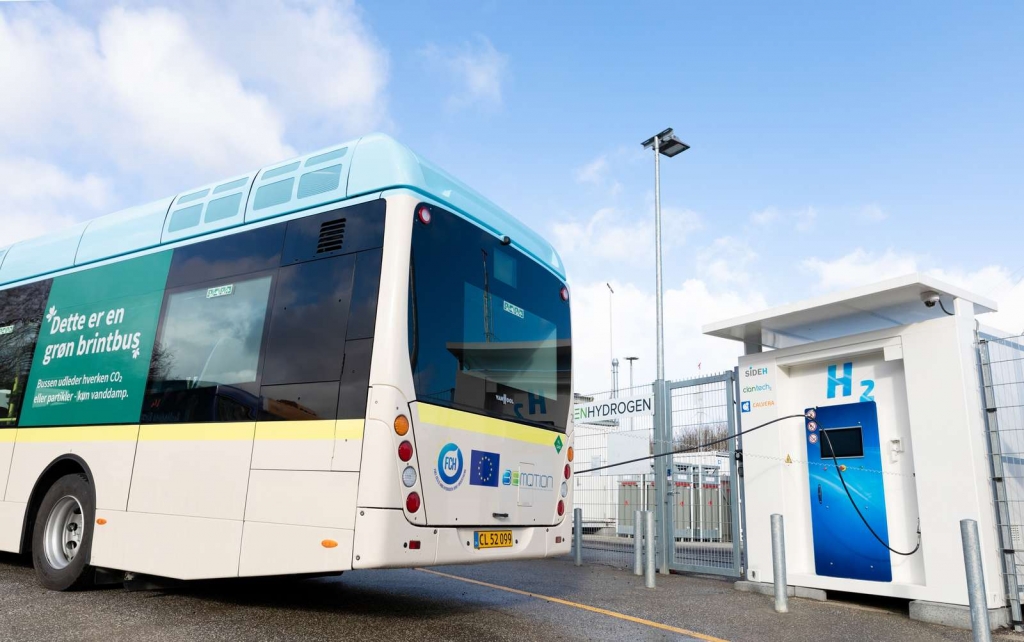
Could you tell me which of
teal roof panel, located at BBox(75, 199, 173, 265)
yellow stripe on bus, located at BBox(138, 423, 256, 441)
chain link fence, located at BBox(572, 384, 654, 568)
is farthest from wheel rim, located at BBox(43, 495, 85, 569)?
A: chain link fence, located at BBox(572, 384, 654, 568)

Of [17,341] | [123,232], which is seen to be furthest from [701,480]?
[17,341]

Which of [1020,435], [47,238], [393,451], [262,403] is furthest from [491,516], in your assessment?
[47,238]

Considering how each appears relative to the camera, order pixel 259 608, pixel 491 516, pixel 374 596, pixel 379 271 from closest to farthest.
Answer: pixel 379 271 → pixel 491 516 → pixel 259 608 → pixel 374 596

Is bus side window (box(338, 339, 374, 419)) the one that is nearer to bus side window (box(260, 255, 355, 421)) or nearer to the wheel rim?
bus side window (box(260, 255, 355, 421))

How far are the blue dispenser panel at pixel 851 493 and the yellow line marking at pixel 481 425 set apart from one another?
11.3 feet

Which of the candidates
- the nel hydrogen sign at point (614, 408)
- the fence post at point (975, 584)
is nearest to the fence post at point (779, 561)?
the fence post at point (975, 584)

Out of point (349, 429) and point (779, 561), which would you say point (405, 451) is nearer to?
point (349, 429)

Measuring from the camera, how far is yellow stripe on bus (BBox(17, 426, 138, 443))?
648 cm

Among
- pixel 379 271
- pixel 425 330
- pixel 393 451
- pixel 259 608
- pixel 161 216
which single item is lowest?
pixel 259 608

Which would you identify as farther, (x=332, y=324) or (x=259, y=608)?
(x=259, y=608)

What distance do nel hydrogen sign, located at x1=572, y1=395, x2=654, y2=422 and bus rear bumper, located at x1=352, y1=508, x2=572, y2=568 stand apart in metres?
5.19

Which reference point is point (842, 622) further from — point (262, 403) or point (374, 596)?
point (262, 403)

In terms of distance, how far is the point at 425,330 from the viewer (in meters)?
5.26

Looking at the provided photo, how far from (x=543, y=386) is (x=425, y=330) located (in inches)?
70.2
